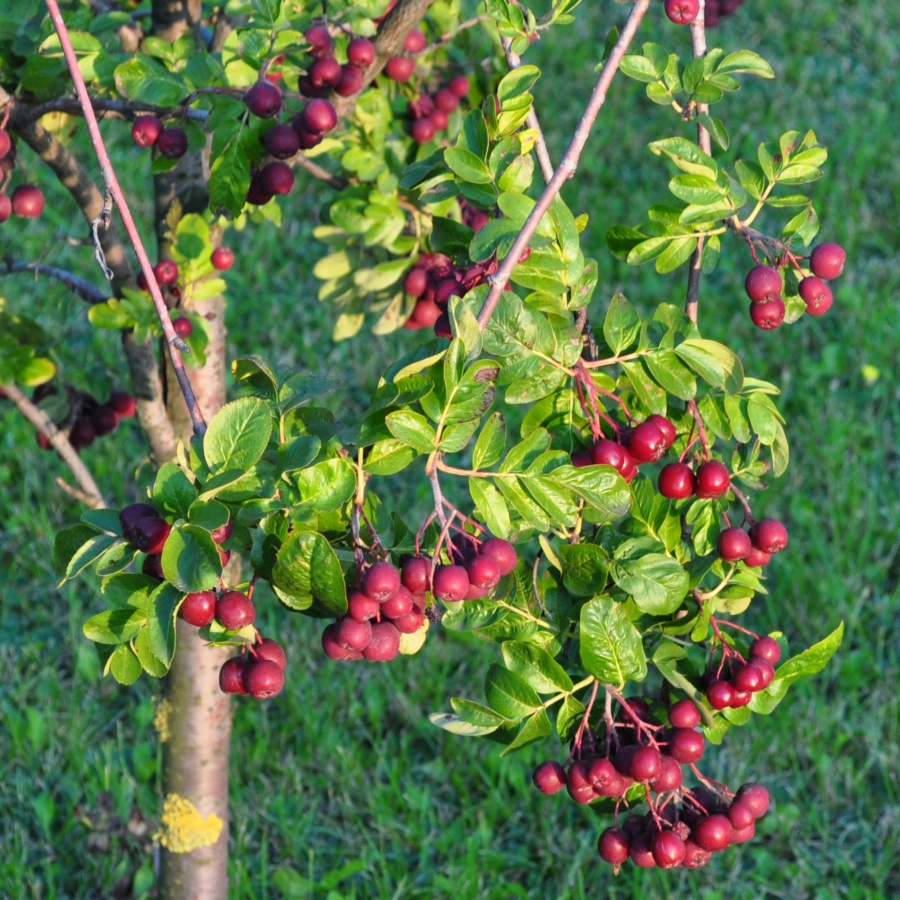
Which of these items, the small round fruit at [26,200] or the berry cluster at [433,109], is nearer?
the small round fruit at [26,200]

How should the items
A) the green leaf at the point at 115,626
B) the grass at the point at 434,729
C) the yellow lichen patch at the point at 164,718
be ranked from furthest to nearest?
the grass at the point at 434,729
the yellow lichen patch at the point at 164,718
the green leaf at the point at 115,626

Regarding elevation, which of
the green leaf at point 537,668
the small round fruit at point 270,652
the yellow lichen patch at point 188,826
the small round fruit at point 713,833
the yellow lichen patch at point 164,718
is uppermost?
the green leaf at point 537,668

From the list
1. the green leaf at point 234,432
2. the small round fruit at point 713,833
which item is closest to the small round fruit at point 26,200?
the green leaf at point 234,432

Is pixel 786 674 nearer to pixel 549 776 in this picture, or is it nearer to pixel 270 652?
pixel 549 776

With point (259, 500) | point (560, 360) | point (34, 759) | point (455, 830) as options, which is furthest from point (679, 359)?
point (34, 759)

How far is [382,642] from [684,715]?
38cm

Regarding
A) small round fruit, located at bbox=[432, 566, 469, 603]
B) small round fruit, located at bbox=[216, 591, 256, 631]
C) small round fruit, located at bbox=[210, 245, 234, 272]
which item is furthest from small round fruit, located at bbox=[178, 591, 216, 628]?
small round fruit, located at bbox=[210, 245, 234, 272]

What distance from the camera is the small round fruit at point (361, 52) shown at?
1753 millimetres

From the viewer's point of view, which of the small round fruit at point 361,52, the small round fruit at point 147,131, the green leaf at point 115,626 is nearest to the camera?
the green leaf at point 115,626

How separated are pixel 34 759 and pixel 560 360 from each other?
2062 mm

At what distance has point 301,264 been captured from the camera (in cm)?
460

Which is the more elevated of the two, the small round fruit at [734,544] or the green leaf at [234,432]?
the green leaf at [234,432]

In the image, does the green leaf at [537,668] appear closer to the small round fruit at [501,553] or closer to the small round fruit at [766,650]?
the small round fruit at [501,553]

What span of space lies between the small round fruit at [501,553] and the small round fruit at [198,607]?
28 centimetres
